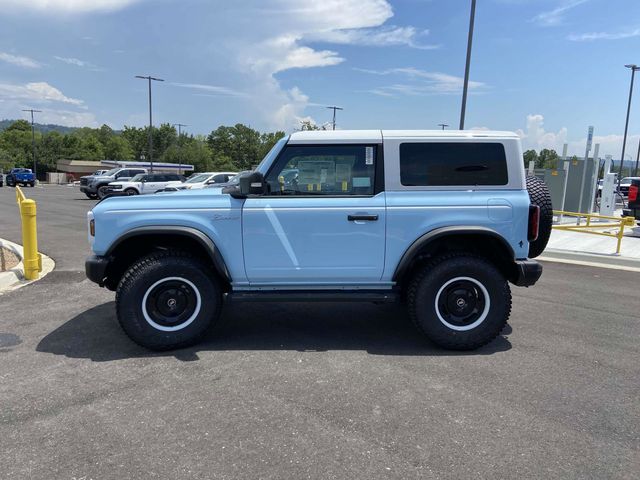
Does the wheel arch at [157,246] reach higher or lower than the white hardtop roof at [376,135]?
lower

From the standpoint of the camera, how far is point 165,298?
170 inches

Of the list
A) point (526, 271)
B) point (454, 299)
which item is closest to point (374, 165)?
point (454, 299)

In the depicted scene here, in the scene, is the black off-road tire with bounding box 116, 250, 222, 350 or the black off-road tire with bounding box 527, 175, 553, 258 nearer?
the black off-road tire with bounding box 116, 250, 222, 350

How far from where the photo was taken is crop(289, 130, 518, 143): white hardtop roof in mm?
4336

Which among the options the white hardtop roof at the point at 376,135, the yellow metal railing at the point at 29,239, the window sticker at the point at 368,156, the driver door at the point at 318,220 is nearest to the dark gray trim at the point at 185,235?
the driver door at the point at 318,220

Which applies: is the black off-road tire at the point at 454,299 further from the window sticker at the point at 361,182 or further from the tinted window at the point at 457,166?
the window sticker at the point at 361,182

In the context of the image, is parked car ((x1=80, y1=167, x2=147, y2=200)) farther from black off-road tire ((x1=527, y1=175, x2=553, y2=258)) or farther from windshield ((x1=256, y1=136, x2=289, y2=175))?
black off-road tire ((x1=527, y1=175, x2=553, y2=258))

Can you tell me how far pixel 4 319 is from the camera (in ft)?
16.8

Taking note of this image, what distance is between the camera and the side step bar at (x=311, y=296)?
4328mm

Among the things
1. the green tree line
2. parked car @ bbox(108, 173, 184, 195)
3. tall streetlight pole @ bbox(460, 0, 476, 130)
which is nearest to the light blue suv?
tall streetlight pole @ bbox(460, 0, 476, 130)

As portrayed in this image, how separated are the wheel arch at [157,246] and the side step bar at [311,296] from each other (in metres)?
0.21

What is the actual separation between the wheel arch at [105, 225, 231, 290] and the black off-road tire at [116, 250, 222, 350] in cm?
12

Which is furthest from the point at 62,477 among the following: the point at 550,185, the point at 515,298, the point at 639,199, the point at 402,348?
the point at 550,185

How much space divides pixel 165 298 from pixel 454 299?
262 centimetres
